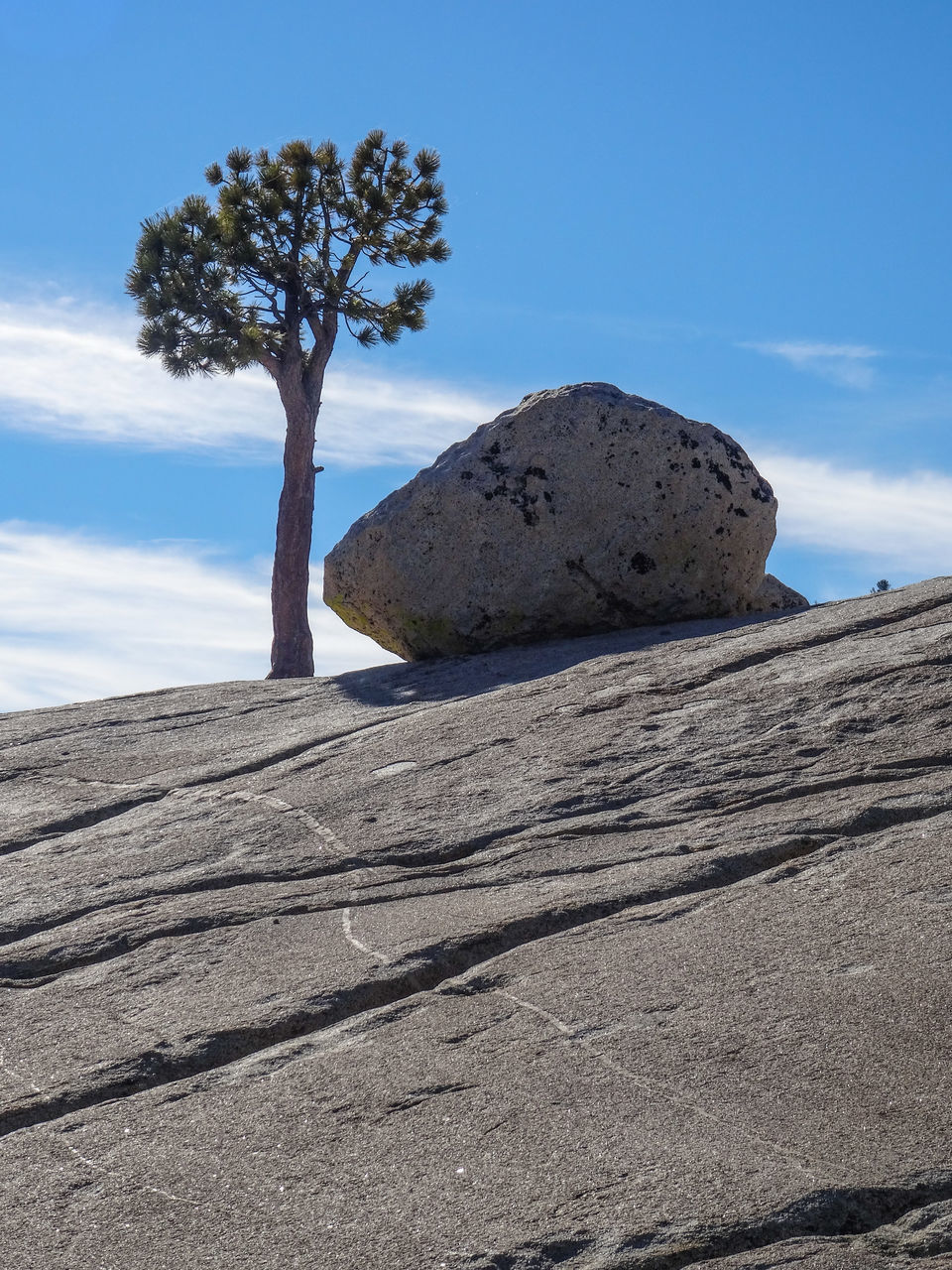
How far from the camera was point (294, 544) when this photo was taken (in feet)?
59.7

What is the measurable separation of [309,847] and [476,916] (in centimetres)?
133

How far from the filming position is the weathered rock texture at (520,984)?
135 inches

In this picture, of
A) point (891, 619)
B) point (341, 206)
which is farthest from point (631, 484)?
point (341, 206)

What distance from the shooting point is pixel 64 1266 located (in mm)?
3562

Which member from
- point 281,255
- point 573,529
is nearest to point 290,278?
point 281,255

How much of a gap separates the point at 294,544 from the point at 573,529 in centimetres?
912

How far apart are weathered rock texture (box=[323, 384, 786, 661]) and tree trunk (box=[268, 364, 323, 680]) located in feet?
26.3

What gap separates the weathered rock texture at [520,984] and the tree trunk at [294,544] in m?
10.2

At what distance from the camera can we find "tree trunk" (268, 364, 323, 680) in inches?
706

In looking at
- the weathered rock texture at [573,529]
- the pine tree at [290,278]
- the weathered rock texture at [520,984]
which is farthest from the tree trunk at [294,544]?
the weathered rock texture at [520,984]

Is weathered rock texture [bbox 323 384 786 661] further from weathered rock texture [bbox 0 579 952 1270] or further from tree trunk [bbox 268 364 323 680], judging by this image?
tree trunk [bbox 268 364 323 680]

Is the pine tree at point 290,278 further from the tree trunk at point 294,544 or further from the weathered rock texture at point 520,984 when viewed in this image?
the weathered rock texture at point 520,984

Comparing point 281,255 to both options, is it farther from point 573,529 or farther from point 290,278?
point 573,529

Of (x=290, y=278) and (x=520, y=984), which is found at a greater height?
(x=290, y=278)
